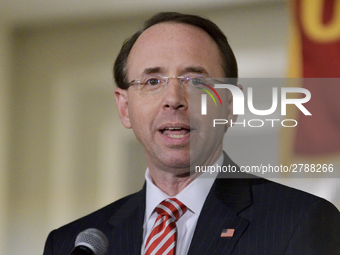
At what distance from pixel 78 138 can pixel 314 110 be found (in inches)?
59.6

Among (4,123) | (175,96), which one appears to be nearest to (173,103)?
(175,96)

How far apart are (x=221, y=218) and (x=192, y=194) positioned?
14 cm

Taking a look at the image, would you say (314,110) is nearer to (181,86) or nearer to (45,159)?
(181,86)

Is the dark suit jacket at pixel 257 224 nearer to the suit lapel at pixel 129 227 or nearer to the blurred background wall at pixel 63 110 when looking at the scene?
the suit lapel at pixel 129 227

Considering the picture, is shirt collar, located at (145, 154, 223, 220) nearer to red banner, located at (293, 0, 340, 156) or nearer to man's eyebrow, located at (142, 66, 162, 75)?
man's eyebrow, located at (142, 66, 162, 75)

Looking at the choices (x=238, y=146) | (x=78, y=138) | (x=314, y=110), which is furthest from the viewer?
(x=78, y=138)

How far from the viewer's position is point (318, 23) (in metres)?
2.36

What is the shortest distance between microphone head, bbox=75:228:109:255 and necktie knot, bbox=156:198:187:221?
0.40m

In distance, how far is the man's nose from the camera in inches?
53.2

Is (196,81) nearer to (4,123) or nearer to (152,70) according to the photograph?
(152,70)

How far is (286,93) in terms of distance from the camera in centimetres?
230

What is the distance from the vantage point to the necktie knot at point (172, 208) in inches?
53.6

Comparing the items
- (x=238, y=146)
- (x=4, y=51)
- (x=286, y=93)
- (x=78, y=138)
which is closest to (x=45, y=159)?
(x=78, y=138)

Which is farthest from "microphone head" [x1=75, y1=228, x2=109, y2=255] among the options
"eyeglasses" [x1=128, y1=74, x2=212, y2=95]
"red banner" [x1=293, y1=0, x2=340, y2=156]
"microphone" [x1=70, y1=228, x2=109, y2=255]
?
"red banner" [x1=293, y1=0, x2=340, y2=156]
